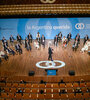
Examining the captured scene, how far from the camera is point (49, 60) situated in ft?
36.6

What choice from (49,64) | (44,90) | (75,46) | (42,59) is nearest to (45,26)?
(75,46)

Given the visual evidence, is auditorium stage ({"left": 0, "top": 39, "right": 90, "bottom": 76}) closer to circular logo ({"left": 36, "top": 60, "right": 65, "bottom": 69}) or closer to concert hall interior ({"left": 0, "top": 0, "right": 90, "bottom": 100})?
concert hall interior ({"left": 0, "top": 0, "right": 90, "bottom": 100})

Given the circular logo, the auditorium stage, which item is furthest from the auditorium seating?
the circular logo

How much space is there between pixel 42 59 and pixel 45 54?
0.85m

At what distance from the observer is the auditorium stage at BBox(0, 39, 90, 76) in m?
9.77

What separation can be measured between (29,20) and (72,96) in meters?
9.47

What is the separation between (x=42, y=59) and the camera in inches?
447

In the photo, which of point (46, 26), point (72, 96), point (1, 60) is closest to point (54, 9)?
point (46, 26)

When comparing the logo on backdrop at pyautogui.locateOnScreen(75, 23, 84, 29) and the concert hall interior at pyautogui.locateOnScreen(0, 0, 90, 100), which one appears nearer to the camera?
the concert hall interior at pyautogui.locateOnScreen(0, 0, 90, 100)

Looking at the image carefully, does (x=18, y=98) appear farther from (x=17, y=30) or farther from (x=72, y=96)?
(x=17, y=30)

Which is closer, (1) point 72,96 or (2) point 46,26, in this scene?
(1) point 72,96

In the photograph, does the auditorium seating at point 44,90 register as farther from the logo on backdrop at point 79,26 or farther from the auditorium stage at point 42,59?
the logo on backdrop at point 79,26

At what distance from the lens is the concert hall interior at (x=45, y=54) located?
7980 millimetres

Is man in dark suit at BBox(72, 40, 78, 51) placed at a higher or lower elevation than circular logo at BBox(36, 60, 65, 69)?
higher
